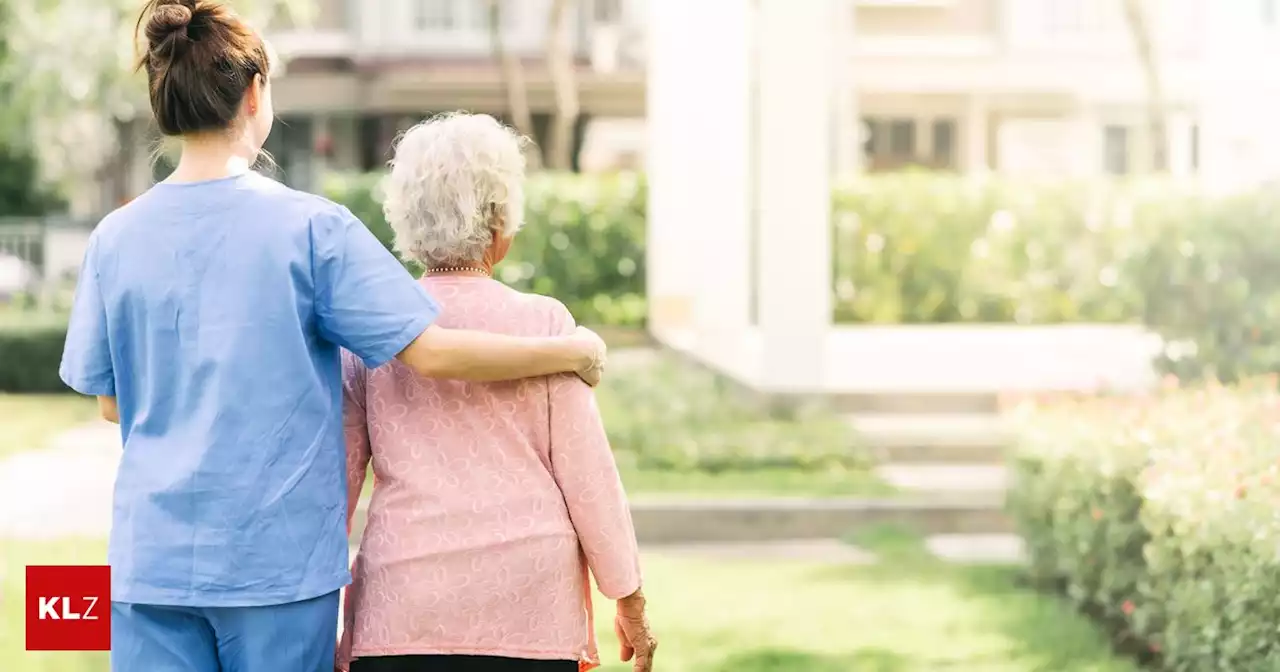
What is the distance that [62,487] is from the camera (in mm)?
10492

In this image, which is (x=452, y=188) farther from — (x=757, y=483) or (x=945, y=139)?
(x=945, y=139)

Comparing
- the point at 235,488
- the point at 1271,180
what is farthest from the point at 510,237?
the point at 1271,180

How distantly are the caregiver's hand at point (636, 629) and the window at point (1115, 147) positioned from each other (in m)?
33.7

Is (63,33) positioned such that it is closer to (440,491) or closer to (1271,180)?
(1271,180)

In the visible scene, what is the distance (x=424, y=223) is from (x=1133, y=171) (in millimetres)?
33420

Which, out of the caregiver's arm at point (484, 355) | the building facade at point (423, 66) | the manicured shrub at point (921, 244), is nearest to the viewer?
the caregiver's arm at point (484, 355)

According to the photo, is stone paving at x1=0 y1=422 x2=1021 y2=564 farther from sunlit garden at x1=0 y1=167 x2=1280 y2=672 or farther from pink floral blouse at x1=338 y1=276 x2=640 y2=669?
pink floral blouse at x1=338 y1=276 x2=640 y2=669

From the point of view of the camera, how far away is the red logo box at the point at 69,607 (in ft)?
10.7

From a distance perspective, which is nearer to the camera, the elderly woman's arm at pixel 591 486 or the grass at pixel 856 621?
the elderly woman's arm at pixel 591 486

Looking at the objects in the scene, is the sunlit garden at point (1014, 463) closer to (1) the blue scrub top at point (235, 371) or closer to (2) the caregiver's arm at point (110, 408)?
(1) the blue scrub top at point (235, 371)

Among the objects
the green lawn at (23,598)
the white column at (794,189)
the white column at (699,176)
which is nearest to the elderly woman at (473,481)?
the green lawn at (23,598)

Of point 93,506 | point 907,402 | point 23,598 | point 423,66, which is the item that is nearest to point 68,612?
point 23,598

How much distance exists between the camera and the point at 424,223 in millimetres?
3252

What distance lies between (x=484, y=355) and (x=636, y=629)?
25.9 inches
